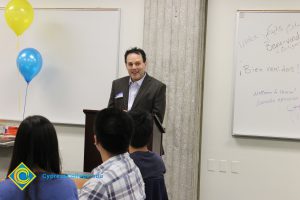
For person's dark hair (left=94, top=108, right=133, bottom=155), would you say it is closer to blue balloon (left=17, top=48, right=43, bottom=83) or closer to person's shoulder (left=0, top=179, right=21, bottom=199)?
person's shoulder (left=0, top=179, right=21, bottom=199)

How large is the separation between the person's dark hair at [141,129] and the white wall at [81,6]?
214cm

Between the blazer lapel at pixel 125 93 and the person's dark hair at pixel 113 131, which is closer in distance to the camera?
the person's dark hair at pixel 113 131

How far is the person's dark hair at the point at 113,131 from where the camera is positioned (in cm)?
156

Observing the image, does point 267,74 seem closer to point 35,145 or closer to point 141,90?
point 141,90

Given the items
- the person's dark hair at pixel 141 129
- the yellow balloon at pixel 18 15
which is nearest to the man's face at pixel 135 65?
the person's dark hair at pixel 141 129

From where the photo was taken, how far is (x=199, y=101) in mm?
3812

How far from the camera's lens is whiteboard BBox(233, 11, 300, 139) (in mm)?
3646

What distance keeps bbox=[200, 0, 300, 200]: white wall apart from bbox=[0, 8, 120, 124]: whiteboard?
0.99 meters

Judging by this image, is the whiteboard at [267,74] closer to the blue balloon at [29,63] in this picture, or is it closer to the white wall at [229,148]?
the white wall at [229,148]

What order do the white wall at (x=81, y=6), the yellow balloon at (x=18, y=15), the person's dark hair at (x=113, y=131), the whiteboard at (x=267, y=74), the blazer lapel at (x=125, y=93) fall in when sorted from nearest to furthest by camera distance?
the person's dark hair at (x=113, y=131)
the blazer lapel at (x=125, y=93)
the whiteboard at (x=267, y=74)
the yellow balloon at (x=18, y=15)
the white wall at (x=81, y=6)

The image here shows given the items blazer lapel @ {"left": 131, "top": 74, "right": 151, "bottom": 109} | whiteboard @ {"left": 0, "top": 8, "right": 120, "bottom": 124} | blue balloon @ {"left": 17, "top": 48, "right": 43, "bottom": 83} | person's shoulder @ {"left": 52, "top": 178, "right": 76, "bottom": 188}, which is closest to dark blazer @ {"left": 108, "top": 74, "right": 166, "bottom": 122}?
blazer lapel @ {"left": 131, "top": 74, "right": 151, "bottom": 109}

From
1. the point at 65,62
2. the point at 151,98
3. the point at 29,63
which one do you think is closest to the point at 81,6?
the point at 65,62

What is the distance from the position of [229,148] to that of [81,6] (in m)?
2.09

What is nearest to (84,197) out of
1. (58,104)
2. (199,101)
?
(199,101)
